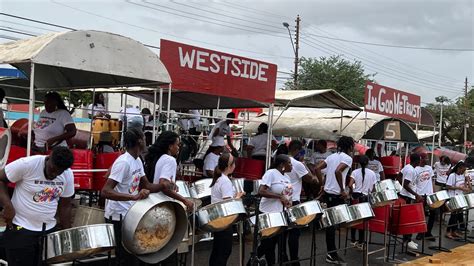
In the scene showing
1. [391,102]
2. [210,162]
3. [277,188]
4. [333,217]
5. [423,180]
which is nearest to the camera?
[277,188]

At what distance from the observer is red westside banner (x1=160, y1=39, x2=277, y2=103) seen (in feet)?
17.9

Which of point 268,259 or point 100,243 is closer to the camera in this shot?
point 100,243

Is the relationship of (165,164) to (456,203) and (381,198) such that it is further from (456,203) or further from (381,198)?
(456,203)

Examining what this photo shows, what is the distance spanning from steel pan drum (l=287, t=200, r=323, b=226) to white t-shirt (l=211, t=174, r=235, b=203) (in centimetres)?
54

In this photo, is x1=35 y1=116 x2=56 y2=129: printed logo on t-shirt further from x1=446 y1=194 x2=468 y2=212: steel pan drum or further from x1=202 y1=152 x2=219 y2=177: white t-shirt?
x1=446 y1=194 x2=468 y2=212: steel pan drum

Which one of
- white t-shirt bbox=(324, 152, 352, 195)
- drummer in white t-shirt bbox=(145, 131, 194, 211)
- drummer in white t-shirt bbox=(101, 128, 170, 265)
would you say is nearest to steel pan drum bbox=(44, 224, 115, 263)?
drummer in white t-shirt bbox=(101, 128, 170, 265)

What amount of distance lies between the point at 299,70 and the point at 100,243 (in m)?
25.6

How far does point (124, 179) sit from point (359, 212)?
7.97 feet

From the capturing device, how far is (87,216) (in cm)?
383

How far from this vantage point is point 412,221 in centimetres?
611

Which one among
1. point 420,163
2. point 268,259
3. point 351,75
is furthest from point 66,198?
point 351,75

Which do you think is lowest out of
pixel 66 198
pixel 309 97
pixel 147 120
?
pixel 66 198

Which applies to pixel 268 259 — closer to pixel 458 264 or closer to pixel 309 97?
pixel 458 264

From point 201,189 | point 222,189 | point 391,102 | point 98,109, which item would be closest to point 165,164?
point 222,189
